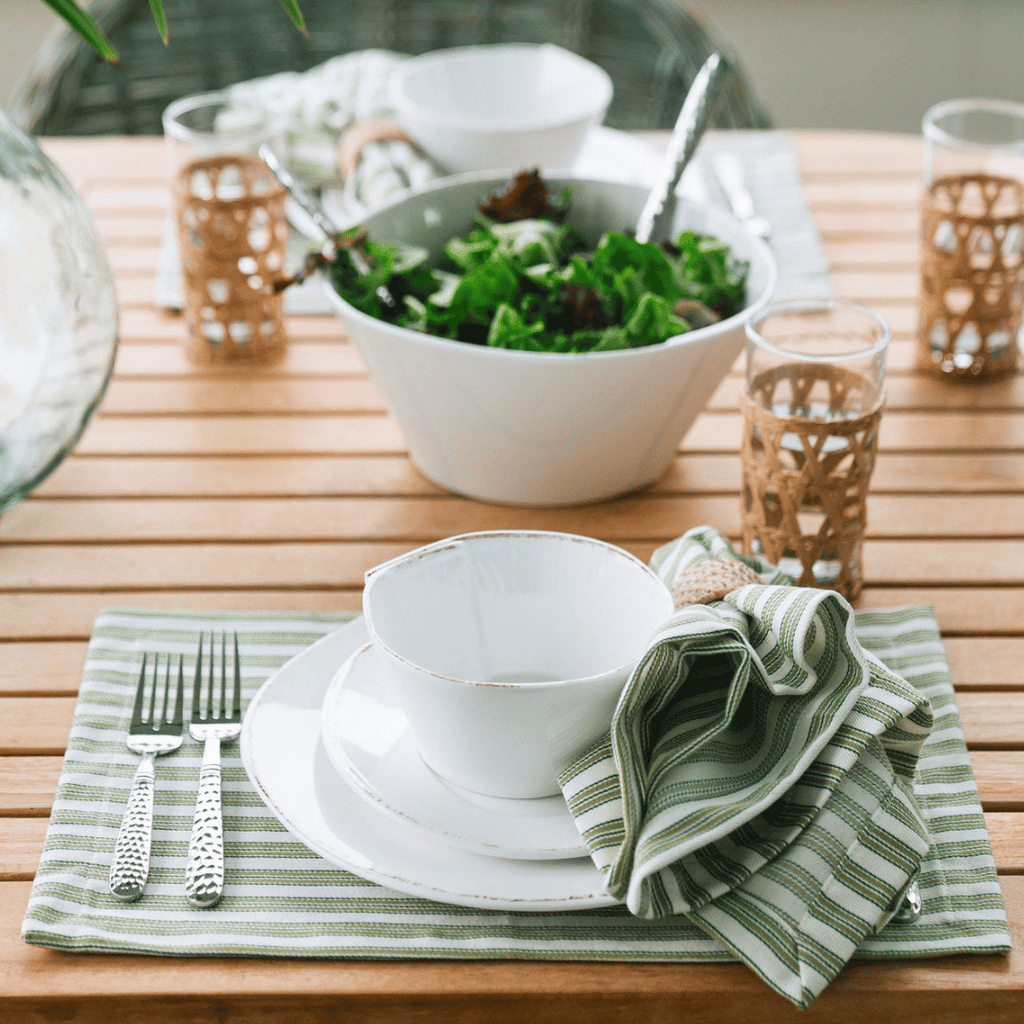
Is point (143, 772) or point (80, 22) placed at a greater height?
point (80, 22)

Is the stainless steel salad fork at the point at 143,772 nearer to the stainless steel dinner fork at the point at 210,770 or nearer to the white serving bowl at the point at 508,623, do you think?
the stainless steel dinner fork at the point at 210,770

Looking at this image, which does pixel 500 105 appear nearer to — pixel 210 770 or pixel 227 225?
pixel 227 225

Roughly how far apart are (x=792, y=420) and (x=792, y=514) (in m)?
0.06

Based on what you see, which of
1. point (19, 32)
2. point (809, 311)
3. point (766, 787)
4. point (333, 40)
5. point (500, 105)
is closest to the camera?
point (766, 787)

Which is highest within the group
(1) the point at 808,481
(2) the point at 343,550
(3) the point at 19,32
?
(1) the point at 808,481

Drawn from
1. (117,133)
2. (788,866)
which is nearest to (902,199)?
(788,866)

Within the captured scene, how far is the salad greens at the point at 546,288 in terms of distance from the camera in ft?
2.58

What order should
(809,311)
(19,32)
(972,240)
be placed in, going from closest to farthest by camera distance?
1. (809,311)
2. (972,240)
3. (19,32)

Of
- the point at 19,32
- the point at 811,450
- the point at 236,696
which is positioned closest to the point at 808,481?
the point at 811,450

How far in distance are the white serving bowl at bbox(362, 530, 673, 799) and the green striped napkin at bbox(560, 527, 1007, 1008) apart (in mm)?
28

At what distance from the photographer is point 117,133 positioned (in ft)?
5.92

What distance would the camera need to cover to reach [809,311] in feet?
2.51

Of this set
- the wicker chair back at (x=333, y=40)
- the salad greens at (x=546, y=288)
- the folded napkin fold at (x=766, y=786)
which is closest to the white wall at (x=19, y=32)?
the wicker chair back at (x=333, y=40)

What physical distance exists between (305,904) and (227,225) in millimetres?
630
